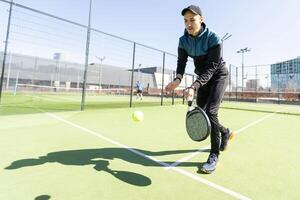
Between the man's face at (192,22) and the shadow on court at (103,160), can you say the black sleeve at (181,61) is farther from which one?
the shadow on court at (103,160)

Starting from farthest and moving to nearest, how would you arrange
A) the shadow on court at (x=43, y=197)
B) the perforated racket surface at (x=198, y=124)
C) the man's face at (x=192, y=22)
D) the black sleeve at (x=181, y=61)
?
1. the black sleeve at (x=181, y=61)
2. the man's face at (x=192, y=22)
3. the perforated racket surface at (x=198, y=124)
4. the shadow on court at (x=43, y=197)

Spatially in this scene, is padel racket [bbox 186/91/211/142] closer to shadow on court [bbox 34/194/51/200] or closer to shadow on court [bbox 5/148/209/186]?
shadow on court [bbox 5/148/209/186]

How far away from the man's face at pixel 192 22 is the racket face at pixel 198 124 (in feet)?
3.95

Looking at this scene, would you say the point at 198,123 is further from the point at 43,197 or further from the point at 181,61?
the point at 43,197

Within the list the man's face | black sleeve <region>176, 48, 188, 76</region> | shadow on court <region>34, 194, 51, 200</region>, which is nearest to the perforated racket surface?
black sleeve <region>176, 48, 188, 76</region>

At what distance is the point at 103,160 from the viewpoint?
328 centimetres

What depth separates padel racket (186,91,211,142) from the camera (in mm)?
2561

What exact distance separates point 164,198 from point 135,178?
0.58m

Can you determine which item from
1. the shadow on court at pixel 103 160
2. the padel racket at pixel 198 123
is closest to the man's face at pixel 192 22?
the padel racket at pixel 198 123

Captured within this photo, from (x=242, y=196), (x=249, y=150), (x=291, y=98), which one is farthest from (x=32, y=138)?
(x=291, y=98)

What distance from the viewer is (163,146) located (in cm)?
420

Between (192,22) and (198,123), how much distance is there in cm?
146

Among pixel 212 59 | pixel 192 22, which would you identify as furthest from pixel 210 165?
pixel 192 22

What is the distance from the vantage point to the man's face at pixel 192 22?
2.97m
